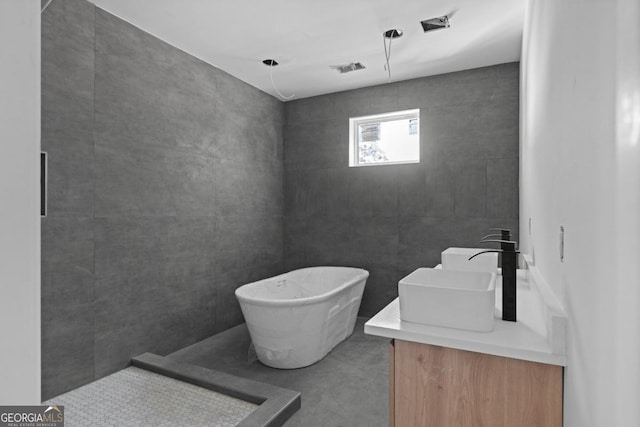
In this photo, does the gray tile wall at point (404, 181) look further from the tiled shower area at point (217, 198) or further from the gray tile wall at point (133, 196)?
the gray tile wall at point (133, 196)

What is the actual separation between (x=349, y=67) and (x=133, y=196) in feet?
7.50

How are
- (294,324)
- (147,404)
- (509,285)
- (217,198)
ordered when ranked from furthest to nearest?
(217,198), (294,324), (147,404), (509,285)

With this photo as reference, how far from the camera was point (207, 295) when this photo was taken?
11.0ft

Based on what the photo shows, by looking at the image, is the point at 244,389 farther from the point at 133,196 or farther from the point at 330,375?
the point at 133,196

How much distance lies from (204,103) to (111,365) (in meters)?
2.29

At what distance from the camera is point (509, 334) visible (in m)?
1.25

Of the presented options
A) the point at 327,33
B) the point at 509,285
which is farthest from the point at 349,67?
the point at 509,285

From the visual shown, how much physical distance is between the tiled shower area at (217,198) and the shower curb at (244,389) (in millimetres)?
119

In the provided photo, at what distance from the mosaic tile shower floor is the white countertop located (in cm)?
126

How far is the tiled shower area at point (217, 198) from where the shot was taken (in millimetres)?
2305

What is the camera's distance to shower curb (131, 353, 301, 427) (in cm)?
200

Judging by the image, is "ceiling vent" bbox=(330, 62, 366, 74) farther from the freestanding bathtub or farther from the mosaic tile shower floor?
the mosaic tile shower floor
